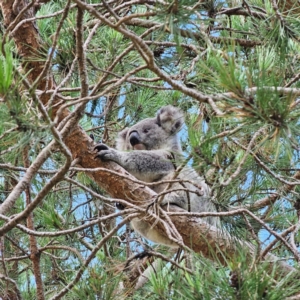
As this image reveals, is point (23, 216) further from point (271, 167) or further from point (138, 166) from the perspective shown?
point (138, 166)

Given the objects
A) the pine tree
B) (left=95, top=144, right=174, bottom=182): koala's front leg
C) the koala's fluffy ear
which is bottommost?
the pine tree

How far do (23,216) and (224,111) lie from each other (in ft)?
1.67

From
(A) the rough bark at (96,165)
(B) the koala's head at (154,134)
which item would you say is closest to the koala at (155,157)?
(B) the koala's head at (154,134)

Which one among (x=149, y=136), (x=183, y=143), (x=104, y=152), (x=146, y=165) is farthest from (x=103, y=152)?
(x=149, y=136)

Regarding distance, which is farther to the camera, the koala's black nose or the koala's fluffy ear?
the koala's black nose

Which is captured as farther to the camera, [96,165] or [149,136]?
[149,136]

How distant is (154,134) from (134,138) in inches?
8.6

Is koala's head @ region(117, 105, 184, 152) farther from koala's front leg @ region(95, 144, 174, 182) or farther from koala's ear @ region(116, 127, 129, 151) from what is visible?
koala's front leg @ region(95, 144, 174, 182)

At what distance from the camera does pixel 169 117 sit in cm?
326

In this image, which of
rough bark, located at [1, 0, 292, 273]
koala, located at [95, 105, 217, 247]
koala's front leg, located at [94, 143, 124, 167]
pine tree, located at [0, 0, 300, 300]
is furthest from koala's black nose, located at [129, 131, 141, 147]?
rough bark, located at [1, 0, 292, 273]

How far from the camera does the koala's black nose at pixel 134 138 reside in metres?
3.30

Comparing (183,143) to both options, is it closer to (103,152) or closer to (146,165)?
(146,165)

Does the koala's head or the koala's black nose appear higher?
the koala's head

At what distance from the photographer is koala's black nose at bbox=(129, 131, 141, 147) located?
130 inches
